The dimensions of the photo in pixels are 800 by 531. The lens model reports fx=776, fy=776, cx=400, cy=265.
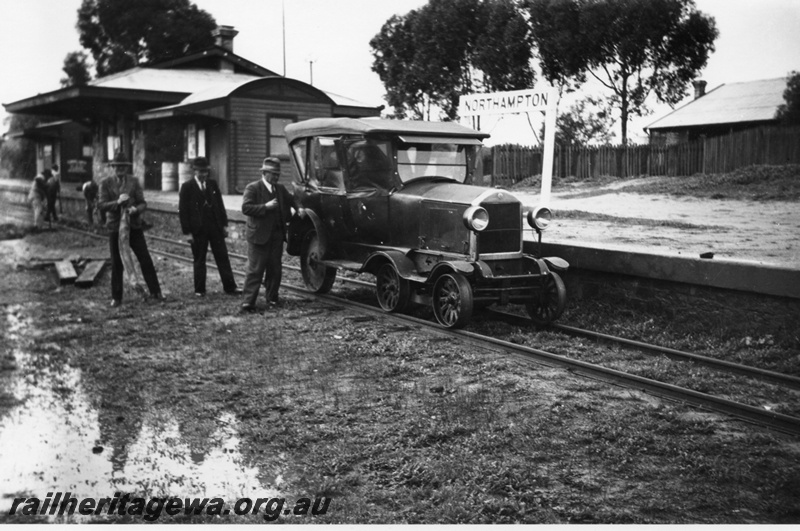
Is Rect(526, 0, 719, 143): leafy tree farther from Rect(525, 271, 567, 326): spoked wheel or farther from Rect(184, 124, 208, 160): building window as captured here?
Rect(184, 124, 208, 160): building window

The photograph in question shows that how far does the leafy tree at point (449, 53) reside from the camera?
8.35 metres

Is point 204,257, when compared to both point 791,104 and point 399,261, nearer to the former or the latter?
point 399,261

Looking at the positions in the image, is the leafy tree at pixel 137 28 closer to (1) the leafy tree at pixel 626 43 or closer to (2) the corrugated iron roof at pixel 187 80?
(1) the leafy tree at pixel 626 43

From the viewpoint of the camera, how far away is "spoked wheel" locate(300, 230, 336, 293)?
33.2 feet

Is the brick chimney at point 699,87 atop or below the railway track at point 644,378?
atop

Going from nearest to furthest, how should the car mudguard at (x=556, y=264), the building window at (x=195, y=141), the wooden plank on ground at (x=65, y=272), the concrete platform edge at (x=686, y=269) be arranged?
the concrete platform edge at (x=686, y=269)
the car mudguard at (x=556, y=264)
the wooden plank on ground at (x=65, y=272)
the building window at (x=195, y=141)

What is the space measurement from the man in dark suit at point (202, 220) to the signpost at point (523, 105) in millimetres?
3450

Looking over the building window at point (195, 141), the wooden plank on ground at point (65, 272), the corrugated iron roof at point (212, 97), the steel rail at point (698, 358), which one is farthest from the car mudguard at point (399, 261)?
the building window at point (195, 141)

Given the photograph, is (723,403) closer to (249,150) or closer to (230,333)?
(230,333)

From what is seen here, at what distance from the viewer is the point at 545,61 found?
32.7 ft

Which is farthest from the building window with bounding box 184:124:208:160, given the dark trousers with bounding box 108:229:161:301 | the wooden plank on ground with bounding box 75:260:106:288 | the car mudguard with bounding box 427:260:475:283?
the car mudguard with bounding box 427:260:475:283

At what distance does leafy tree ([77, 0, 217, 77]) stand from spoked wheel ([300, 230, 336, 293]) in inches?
109

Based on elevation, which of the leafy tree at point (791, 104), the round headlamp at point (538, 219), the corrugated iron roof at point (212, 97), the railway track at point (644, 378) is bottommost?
the railway track at point (644, 378)

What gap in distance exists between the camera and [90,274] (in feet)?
37.3
